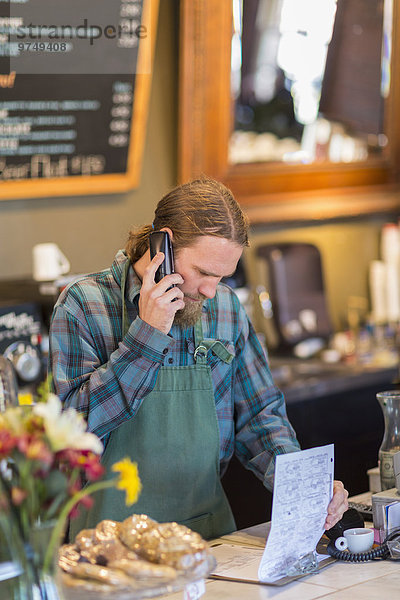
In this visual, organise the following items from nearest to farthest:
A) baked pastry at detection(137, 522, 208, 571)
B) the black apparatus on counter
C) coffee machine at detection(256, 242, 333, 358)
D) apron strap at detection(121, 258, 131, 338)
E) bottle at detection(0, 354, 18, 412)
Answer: baked pastry at detection(137, 522, 208, 571)
bottle at detection(0, 354, 18, 412)
the black apparatus on counter
apron strap at detection(121, 258, 131, 338)
coffee machine at detection(256, 242, 333, 358)

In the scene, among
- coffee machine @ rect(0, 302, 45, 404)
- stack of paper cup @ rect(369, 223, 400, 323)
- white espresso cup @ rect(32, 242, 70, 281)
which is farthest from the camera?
stack of paper cup @ rect(369, 223, 400, 323)

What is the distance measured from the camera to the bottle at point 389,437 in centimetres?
248

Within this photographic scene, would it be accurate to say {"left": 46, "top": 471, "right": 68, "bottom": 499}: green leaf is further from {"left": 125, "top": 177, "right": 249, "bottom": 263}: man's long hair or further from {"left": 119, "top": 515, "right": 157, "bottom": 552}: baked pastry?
{"left": 125, "top": 177, "right": 249, "bottom": 263}: man's long hair

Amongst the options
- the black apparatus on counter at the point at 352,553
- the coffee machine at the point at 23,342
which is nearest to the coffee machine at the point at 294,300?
the coffee machine at the point at 23,342

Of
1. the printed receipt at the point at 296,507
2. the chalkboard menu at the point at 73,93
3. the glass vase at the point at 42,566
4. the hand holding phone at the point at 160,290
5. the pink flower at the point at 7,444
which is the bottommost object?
the printed receipt at the point at 296,507

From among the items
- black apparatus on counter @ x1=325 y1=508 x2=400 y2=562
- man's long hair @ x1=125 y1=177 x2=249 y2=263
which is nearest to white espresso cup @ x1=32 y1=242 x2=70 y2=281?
man's long hair @ x1=125 y1=177 x2=249 y2=263

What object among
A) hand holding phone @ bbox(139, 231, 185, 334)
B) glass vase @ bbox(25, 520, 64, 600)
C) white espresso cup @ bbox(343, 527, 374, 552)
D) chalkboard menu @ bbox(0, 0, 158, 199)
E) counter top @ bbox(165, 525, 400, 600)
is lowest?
counter top @ bbox(165, 525, 400, 600)

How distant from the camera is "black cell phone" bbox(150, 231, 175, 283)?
2357 millimetres

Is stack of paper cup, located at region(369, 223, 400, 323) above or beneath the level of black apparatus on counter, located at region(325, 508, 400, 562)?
above

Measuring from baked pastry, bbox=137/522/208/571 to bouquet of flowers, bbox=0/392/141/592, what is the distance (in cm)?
19

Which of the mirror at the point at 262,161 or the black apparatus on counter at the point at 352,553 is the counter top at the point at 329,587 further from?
the mirror at the point at 262,161

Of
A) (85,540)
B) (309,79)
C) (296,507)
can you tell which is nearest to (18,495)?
(85,540)

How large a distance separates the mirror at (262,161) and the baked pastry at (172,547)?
9.28 ft

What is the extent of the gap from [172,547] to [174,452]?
764 millimetres
